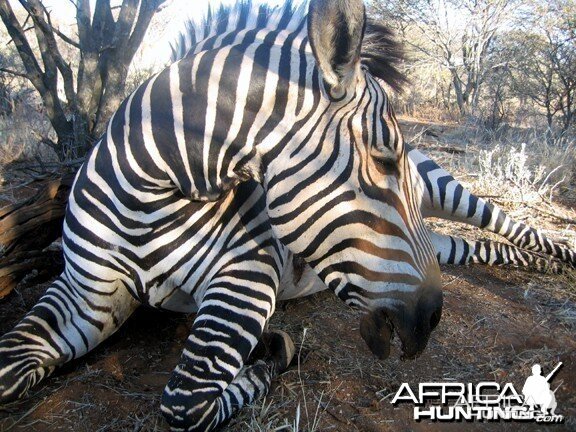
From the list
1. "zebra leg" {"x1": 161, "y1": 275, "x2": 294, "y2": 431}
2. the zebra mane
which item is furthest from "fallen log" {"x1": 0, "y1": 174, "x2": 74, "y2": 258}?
"zebra leg" {"x1": 161, "y1": 275, "x2": 294, "y2": 431}

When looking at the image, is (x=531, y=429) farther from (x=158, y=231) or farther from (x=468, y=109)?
(x=468, y=109)

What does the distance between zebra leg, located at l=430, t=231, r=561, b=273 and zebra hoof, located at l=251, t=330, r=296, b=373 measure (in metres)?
1.80

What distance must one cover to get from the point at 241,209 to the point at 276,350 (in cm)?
85

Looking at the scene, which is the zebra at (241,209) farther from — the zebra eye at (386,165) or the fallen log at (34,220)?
the fallen log at (34,220)

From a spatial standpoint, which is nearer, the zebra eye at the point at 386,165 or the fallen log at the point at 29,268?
the zebra eye at the point at 386,165

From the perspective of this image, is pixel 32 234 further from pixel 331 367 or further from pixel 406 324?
pixel 406 324

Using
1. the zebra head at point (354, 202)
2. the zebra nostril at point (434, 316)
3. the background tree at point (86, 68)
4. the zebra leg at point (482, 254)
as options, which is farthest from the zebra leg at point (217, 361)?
the background tree at point (86, 68)

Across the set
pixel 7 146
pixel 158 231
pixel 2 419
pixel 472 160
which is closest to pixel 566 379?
pixel 158 231

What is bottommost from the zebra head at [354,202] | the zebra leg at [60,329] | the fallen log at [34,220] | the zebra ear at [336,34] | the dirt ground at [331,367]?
the dirt ground at [331,367]

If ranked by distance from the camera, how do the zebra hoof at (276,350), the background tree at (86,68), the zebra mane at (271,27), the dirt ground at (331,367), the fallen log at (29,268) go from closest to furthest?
the dirt ground at (331,367), the zebra mane at (271,27), the zebra hoof at (276,350), the fallen log at (29,268), the background tree at (86,68)

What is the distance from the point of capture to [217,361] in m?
2.11

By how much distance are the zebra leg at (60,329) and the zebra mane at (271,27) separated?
4.42 feet

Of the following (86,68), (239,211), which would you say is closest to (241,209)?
(239,211)

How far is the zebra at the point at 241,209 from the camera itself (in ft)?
5.93
